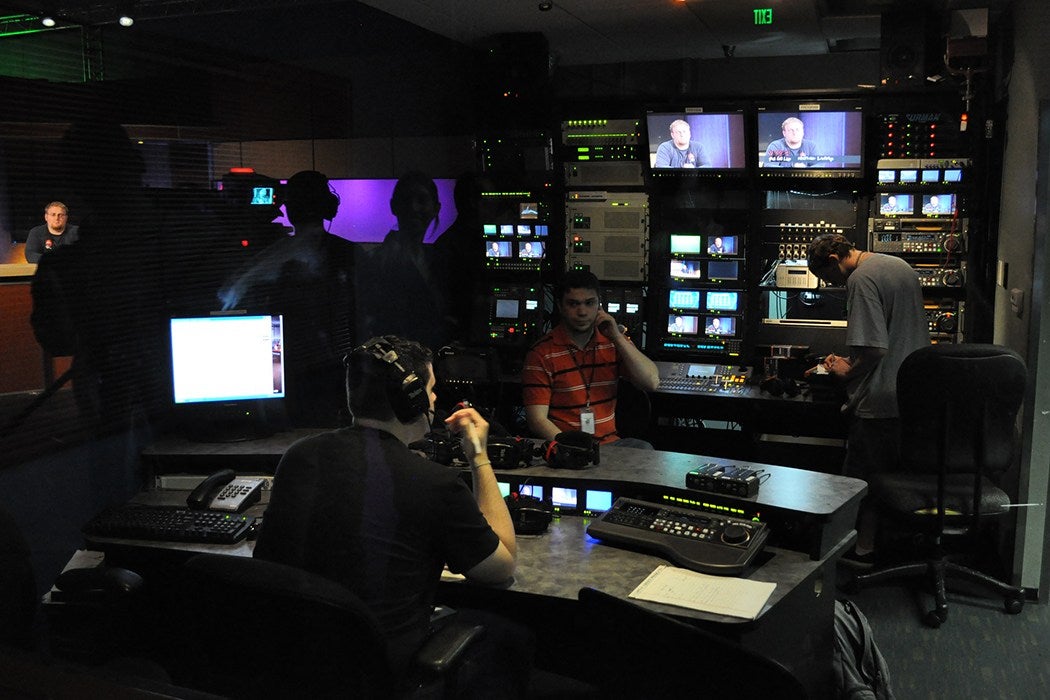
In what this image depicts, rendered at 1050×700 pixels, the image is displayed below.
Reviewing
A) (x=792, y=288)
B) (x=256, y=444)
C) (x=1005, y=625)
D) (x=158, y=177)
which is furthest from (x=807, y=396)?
(x=158, y=177)

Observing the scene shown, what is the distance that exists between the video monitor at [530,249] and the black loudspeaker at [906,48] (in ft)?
6.57

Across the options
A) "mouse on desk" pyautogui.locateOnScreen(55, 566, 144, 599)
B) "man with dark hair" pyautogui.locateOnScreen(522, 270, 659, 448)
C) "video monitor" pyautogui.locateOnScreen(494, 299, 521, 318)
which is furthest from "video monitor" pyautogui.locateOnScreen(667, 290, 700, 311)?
"mouse on desk" pyautogui.locateOnScreen(55, 566, 144, 599)

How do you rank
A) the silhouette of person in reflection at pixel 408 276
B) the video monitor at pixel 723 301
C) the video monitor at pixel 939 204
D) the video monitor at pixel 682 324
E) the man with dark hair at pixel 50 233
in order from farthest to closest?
the video monitor at pixel 682 324 → the video monitor at pixel 723 301 → the silhouette of person in reflection at pixel 408 276 → the video monitor at pixel 939 204 → the man with dark hair at pixel 50 233

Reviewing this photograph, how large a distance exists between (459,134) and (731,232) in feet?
5.60

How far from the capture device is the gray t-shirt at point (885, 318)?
13.7ft

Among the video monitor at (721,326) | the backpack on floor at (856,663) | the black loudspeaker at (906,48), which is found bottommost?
the backpack on floor at (856,663)

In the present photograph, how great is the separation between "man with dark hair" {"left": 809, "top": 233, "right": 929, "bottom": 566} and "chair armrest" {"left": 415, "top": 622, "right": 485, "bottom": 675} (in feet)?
8.52

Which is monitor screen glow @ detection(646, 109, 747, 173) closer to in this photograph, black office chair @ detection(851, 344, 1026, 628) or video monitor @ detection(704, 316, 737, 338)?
video monitor @ detection(704, 316, 737, 338)

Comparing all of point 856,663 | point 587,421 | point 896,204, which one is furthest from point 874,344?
point 856,663

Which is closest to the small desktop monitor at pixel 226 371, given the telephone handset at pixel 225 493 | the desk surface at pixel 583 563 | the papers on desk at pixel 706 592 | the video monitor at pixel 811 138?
the telephone handset at pixel 225 493

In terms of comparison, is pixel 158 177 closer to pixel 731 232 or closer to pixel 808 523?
pixel 808 523

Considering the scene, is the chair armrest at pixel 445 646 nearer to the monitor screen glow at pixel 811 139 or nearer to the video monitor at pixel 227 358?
the video monitor at pixel 227 358

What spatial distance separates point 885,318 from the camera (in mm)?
4203

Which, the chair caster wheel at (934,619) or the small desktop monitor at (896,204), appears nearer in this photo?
the chair caster wheel at (934,619)
